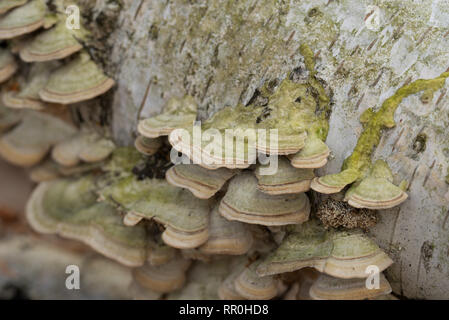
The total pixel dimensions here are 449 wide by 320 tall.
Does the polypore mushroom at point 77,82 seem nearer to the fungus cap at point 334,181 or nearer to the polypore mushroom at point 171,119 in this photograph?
the polypore mushroom at point 171,119

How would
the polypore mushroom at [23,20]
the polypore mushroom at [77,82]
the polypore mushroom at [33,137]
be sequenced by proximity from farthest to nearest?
the polypore mushroom at [33,137] → the polypore mushroom at [77,82] → the polypore mushroom at [23,20]

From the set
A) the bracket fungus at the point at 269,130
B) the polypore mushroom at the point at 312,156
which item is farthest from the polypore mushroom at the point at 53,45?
the polypore mushroom at the point at 312,156

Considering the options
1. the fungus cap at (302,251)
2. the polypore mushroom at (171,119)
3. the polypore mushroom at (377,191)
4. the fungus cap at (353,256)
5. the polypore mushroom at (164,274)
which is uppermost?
the polypore mushroom at (171,119)

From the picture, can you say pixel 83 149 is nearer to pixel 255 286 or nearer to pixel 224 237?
pixel 224 237

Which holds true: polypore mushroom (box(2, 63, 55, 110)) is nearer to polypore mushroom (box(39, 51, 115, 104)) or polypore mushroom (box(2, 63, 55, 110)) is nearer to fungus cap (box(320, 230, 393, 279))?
polypore mushroom (box(39, 51, 115, 104))

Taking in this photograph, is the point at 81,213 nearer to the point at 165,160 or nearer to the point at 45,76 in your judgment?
the point at 165,160

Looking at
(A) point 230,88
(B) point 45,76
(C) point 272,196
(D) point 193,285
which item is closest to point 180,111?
(A) point 230,88

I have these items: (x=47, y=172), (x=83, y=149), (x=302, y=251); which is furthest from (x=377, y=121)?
(x=47, y=172)

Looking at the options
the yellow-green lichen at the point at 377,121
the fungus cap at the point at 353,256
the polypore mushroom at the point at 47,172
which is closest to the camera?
the yellow-green lichen at the point at 377,121

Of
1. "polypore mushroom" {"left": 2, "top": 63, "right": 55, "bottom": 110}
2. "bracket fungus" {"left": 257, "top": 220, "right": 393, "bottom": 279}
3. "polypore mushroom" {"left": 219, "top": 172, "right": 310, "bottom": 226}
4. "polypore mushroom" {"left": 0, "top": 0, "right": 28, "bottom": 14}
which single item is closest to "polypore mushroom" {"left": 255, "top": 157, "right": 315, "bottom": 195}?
"polypore mushroom" {"left": 219, "top": 172, "right": 310, "bottom": 226}
